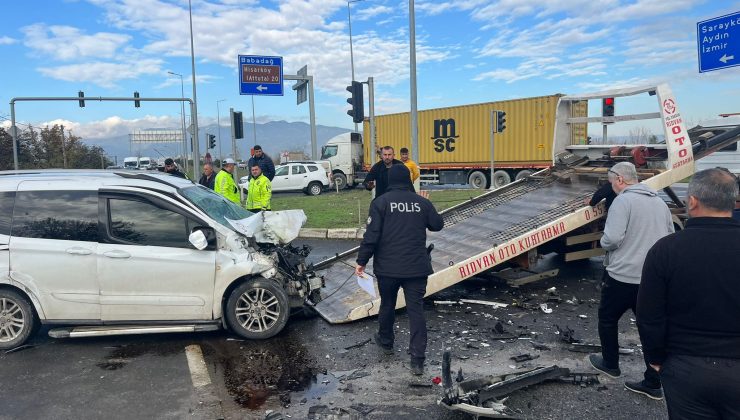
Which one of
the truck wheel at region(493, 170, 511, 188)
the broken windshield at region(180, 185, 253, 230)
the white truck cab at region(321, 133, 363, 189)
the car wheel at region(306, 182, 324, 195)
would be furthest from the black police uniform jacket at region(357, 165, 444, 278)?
the white truck cab at region(321, 133, 363, 189)

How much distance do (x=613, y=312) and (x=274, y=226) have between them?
358cm

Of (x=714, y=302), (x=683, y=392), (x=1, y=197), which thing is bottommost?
(x=683, y=392)

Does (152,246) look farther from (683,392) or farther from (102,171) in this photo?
(683,392)

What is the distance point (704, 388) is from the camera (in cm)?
226

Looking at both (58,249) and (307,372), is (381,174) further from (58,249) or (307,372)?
(58,249)

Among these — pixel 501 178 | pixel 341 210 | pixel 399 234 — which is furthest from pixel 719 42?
pixel 501 178

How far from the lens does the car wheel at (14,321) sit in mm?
5332

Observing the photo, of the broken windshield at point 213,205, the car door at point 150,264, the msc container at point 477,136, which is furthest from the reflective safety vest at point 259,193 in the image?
the msc container at point 477,136

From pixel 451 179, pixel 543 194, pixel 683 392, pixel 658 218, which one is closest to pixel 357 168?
pixel 451 179

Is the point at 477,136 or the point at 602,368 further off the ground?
the point at 477,136

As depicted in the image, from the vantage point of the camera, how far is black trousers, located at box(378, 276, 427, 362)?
462 centimetres

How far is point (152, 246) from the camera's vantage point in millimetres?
5387

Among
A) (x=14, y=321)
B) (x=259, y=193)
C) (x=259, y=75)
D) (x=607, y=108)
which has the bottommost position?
(x=14, y=321)

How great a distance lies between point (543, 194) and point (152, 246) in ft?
18.1
